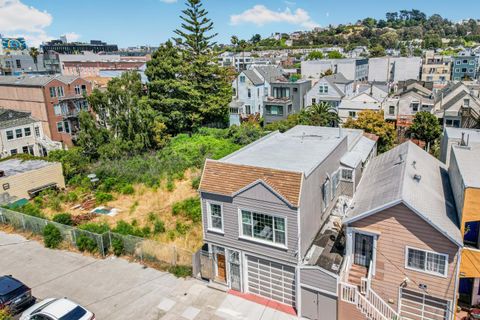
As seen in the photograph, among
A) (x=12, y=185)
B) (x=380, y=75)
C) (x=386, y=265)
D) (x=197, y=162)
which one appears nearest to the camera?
(x=386, y=265)

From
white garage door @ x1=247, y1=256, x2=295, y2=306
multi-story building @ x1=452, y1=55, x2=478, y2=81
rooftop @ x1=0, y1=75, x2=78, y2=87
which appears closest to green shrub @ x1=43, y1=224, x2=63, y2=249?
A: white garage door @ x1=247, y1=256, x2=295, y2=306

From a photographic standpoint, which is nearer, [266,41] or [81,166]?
[81,166]

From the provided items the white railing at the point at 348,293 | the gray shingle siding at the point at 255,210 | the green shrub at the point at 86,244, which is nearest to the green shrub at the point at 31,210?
the green shrub at the point at 86,244

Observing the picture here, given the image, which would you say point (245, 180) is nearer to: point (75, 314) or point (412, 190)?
point (412, 190)

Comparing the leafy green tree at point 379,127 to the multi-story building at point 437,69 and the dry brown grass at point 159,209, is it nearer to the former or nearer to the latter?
the dry brown grass at point 159,209

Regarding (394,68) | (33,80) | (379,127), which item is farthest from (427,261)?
(394,68)

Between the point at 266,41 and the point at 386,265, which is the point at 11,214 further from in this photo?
the point at 266,41

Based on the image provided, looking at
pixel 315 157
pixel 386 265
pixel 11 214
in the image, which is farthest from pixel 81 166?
pixel 386 265
